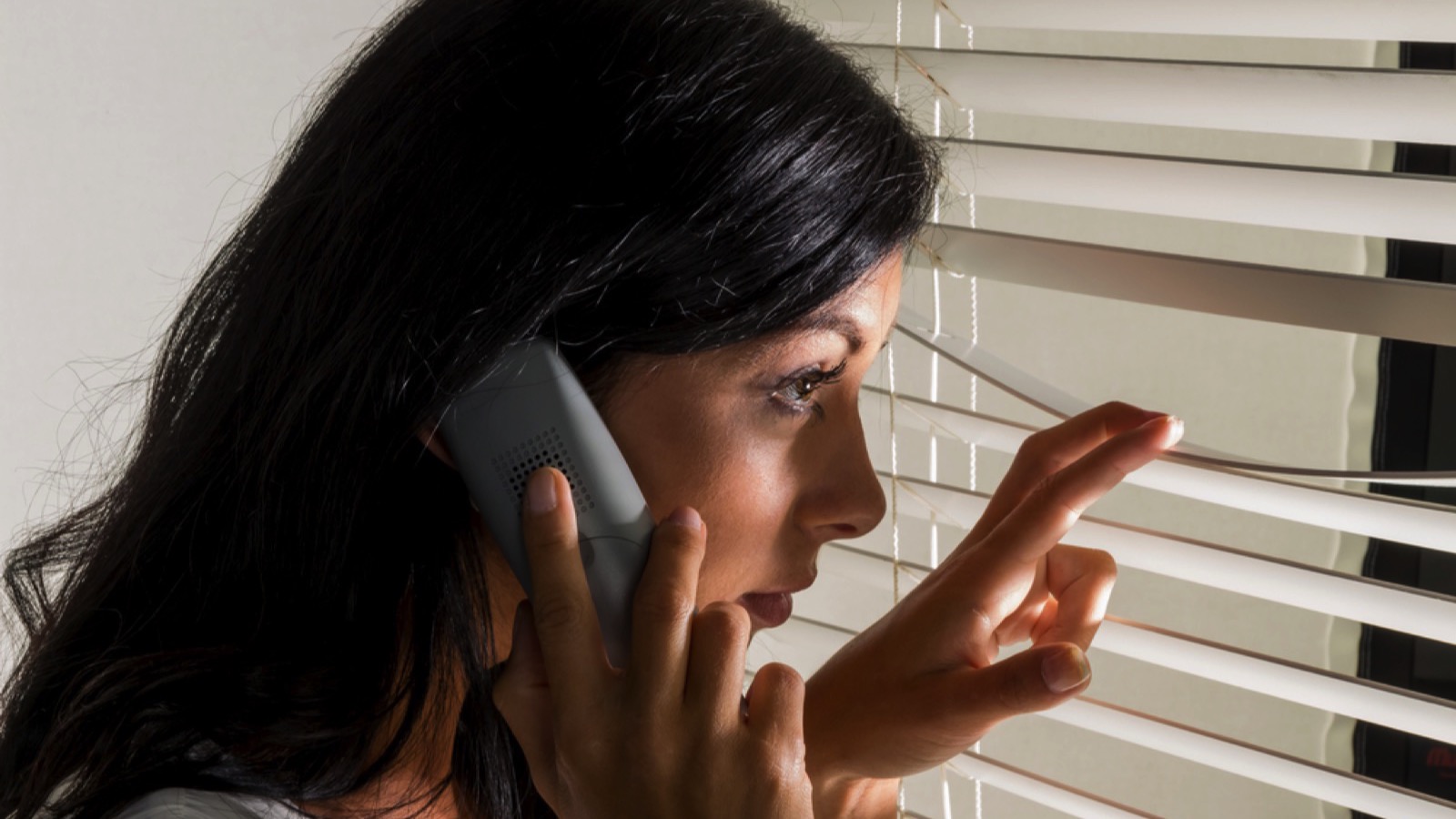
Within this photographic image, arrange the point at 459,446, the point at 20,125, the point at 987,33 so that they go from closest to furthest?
the point at 459,446
the point at 20,125
the point at 987,33

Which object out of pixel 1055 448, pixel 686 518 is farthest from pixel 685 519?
pixel 1055 448

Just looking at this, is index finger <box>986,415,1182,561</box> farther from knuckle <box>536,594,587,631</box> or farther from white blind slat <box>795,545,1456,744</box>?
knuckle <box>536,594,587,631</box>

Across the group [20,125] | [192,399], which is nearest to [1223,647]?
[192,399]

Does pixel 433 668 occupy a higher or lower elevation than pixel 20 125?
lower

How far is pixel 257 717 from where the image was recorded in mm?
932

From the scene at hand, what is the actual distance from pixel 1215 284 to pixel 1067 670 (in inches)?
11.4

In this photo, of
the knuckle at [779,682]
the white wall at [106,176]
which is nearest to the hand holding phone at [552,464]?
the knuckle at [779,682]

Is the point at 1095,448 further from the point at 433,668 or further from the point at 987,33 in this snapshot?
the point at 987,33

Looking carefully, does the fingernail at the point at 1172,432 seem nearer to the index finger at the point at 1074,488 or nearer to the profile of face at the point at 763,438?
the index finger at the point at 1074,488

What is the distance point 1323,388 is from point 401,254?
1003mm

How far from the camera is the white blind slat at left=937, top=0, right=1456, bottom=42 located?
0.81 meters

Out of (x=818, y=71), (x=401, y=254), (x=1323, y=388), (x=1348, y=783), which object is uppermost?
(x=818, y=71)

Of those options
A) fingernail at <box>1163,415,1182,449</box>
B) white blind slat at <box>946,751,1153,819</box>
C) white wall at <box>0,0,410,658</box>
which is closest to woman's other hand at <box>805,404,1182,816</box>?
fingernail at <box>1163,415,1182,449</box>

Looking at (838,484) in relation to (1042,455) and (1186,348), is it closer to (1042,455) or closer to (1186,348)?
(1042,455)
